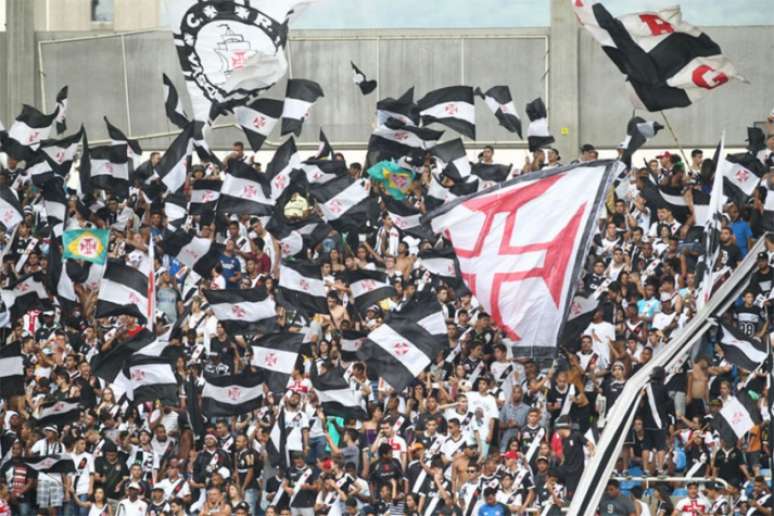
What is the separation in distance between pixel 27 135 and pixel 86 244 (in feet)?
12.4

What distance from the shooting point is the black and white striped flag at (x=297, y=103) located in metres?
29.7

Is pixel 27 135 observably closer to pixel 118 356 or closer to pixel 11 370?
pixel 11 370

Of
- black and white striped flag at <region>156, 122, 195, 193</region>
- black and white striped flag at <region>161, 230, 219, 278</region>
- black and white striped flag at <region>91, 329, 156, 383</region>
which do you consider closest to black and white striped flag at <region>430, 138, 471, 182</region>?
black and white striped flag at <region>161, 230, 219, 278</region>

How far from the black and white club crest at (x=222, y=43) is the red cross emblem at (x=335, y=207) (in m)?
2.32

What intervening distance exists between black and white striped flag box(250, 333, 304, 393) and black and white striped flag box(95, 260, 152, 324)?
203cm

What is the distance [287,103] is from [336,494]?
724 cm

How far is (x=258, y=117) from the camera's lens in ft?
98.1

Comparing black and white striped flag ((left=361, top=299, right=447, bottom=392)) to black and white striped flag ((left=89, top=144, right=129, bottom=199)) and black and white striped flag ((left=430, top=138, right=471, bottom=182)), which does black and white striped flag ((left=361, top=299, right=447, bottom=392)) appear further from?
black and white striped flag ((left=89, top=144, right=129, bottom=199))

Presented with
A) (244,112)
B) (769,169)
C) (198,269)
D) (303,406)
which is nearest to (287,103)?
(244,112)

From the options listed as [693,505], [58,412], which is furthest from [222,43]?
[693,505]

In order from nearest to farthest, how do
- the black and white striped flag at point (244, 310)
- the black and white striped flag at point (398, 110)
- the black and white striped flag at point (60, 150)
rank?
the black and white striped flag at point (244, 310), the black and white striped flag at point (398, 110), the black and white striped flag at point (60, 150)

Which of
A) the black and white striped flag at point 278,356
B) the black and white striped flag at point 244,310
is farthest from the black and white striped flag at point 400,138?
the black and white striped flag at point 278,356

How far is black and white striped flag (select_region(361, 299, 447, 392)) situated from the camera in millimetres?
24125

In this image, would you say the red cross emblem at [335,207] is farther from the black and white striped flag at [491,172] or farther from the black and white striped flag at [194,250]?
the black and white striped flag at [491,172]
